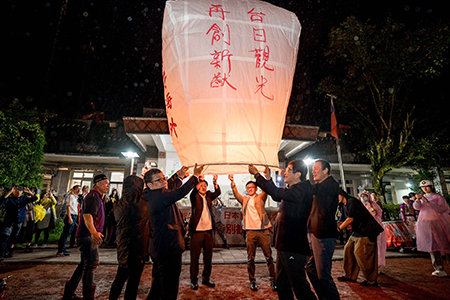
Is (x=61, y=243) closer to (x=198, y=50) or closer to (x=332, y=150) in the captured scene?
(x=198, y=50)

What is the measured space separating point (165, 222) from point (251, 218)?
91.0 inches

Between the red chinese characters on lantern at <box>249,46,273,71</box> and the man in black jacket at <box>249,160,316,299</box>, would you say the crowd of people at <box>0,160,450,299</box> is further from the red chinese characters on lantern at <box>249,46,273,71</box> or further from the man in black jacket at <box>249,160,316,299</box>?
the red chinese characters on lantern at <box>249,46,273,71</box>

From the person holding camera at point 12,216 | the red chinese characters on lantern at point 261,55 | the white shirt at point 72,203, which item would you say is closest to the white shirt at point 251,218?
the red chinese characters on lantern at point 261,55

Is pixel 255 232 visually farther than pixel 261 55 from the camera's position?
Yes

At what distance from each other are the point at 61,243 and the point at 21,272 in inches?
63.9

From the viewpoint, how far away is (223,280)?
184 inches

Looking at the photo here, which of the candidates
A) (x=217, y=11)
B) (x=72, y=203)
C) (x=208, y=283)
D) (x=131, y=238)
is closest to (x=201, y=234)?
(x=208, y=283)

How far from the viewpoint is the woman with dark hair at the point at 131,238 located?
9.57 feet

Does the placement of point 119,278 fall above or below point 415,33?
below

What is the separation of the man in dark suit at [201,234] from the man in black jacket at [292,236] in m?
1.70

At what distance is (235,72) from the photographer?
8.12ft

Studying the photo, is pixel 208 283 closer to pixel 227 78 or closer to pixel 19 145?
pixel 227 78

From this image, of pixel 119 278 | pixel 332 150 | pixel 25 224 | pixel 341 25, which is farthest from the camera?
pixel 332 150

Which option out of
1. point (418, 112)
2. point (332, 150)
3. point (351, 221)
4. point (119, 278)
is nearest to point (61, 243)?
point (119, 278)
